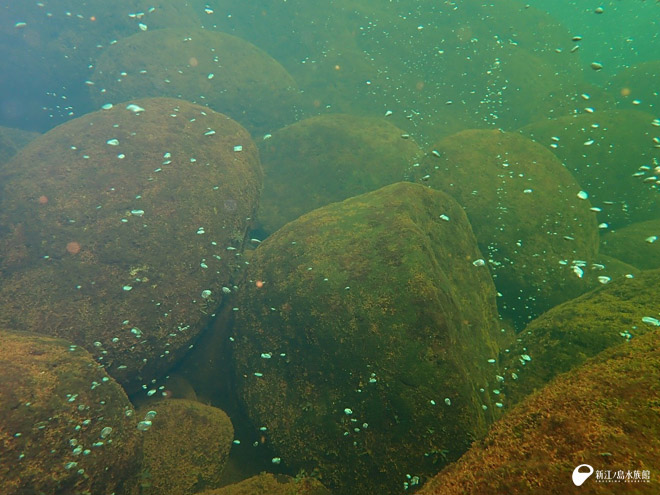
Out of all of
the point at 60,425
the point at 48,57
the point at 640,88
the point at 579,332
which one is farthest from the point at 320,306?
the point at 640,88

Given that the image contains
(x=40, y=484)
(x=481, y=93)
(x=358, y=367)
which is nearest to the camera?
(x=40, y=484)

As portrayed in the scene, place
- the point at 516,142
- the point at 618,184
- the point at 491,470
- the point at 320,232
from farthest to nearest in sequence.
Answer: the point at 618,184
the point at 516,142
the point at 320,232
the point at 491,470

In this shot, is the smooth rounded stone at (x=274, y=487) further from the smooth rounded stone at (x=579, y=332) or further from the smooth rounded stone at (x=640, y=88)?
the smooth rounded stone at (x=640, y=88)

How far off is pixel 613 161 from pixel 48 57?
1847cm

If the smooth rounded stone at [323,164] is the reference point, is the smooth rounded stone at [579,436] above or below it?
above

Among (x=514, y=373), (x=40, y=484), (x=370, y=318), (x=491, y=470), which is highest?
(x=491, y=470)

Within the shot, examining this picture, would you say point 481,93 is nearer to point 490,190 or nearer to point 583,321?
point 490,190

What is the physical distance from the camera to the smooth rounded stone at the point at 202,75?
1157cm

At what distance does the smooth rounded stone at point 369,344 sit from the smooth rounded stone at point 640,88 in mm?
14720

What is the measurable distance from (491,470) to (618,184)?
416 inches

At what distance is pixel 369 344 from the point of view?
425cm

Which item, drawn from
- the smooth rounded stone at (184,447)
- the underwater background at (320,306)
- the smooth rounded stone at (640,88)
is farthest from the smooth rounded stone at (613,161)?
the smooth rounded stone at (184,447)

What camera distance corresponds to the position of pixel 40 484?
3346 mm

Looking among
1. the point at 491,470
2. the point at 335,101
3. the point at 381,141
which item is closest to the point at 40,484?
the point at 491,470
